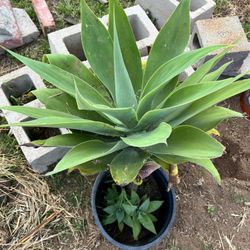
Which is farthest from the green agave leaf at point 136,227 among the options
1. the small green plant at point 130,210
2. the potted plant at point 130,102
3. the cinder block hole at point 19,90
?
the cinder block hole at point 19,90

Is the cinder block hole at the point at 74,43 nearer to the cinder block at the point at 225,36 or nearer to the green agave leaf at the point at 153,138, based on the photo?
the cinder block at the point at 225,36

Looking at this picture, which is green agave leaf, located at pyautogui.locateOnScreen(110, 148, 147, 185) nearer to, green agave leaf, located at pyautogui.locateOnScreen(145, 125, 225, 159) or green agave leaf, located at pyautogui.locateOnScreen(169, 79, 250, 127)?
green agave leaf, located at pyautogui.locateOnScreen(145, 125, 225, 159)

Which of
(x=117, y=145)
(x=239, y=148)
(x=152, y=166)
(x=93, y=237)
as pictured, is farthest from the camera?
(x=239, y=148)

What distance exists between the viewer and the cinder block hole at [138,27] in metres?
2.27

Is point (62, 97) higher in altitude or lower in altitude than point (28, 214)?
higher

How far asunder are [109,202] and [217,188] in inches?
26.7

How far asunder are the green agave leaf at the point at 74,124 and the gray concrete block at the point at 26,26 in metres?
1.42

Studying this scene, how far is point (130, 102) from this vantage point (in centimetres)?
132

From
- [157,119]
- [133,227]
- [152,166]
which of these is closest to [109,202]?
[133,227]

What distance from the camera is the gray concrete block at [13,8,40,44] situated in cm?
249

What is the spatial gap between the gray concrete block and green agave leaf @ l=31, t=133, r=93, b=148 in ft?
4.21

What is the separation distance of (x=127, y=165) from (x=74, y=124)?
0.29 m

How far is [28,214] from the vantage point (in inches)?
80.1

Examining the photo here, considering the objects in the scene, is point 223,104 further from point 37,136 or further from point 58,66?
point 58,66
